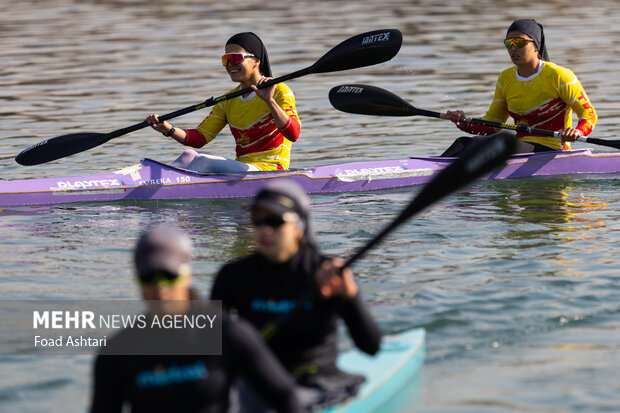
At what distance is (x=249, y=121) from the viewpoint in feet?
34.8

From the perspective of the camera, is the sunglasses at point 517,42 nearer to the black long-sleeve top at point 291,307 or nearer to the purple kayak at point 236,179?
the purple kayak at point 236,179

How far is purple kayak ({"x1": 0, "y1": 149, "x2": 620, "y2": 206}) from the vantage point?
10.4m

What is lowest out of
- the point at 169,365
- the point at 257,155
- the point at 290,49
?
the point at 169,365

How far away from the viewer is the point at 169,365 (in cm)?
391

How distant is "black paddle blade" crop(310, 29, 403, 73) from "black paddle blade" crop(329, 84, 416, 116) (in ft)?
1.75

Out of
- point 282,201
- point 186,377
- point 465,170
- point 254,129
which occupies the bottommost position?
point 186,377

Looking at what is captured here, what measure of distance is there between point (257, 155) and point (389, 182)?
1491 mm

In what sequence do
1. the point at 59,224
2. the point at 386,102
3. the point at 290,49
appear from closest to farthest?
the point at 59,224
the point at 386,102
the point at 290,49

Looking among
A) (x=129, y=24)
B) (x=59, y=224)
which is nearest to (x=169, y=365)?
(x=59, y=224)

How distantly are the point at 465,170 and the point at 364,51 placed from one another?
251 inches

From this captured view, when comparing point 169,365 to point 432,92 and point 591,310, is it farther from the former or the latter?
point 432,92

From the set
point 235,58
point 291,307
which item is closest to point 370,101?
point 235,58

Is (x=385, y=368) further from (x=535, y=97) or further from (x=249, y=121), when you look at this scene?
(x=535, y=97)

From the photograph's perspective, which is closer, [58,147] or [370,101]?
[58,147]
